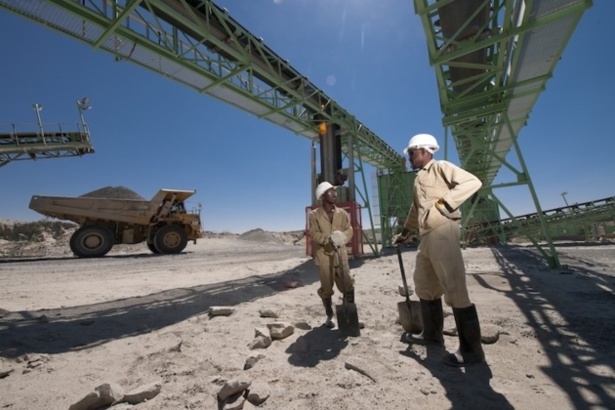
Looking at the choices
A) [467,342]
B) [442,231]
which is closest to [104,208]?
[442,231]

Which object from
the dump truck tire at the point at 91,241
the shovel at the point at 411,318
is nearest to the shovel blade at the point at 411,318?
the shovel at the point at 411,318

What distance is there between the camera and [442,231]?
243 cm

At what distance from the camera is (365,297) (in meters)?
4.64

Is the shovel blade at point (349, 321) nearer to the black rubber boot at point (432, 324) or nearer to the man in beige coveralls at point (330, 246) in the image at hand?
the man in beige coveralls at point (330, 246)

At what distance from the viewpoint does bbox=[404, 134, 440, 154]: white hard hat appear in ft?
9.52

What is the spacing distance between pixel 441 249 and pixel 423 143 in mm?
1171

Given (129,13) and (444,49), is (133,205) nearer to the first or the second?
(129,13)

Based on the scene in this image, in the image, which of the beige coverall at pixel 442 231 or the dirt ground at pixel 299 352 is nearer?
the dirt ground at pixel 299 352

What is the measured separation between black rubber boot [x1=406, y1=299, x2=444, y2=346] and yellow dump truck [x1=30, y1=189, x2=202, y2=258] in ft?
40.2

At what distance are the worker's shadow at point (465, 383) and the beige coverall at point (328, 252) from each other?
3.71 feet

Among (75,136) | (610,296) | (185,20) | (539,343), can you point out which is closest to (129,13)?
(185,20)

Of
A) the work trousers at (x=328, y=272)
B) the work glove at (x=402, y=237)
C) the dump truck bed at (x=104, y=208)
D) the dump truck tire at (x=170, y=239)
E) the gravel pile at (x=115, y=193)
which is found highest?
the gravel pile at (x=115, y=193)

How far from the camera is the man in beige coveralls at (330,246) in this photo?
3377 mm

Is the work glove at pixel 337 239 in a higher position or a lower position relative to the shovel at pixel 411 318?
higher
